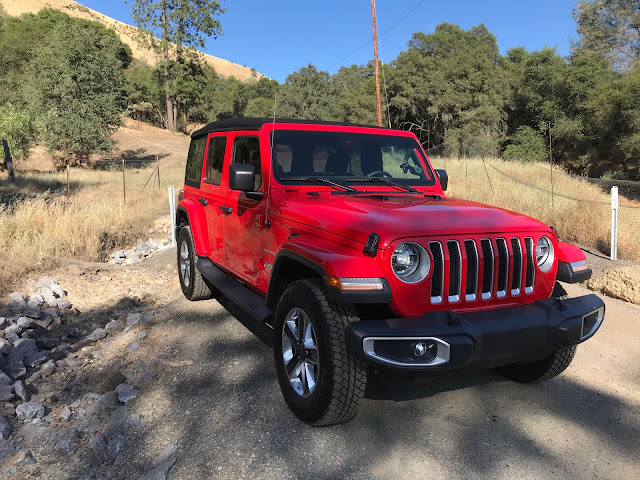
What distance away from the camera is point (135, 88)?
55281 mm

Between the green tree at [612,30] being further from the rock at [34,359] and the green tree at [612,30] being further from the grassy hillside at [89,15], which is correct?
the grassy hillside at [89,15]

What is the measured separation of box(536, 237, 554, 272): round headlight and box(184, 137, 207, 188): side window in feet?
12.1

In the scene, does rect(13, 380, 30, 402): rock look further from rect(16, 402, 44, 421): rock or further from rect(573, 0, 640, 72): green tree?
rect(573, 0, 640, 72): green tree

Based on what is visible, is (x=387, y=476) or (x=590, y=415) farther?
(x=590, y=415)

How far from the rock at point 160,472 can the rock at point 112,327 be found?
2752 mm

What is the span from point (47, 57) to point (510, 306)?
3006cm

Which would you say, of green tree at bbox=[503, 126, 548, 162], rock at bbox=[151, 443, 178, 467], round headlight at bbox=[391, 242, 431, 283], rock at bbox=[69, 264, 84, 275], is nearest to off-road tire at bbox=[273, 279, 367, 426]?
round headlight at bbox=[391, 242, 431, 283]

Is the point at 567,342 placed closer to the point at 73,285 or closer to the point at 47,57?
the point at 73,285

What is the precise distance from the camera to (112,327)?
16.5ft

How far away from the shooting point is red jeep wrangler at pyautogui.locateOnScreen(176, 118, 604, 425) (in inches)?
94.3

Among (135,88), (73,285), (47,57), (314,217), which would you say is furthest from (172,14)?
(314,217)

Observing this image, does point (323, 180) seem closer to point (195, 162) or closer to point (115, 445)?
point (115, 445)

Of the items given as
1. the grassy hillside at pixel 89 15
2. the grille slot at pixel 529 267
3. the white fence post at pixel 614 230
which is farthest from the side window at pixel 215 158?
the grassy hillside at pixel 89 15

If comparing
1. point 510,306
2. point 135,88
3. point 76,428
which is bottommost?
point 76,428
